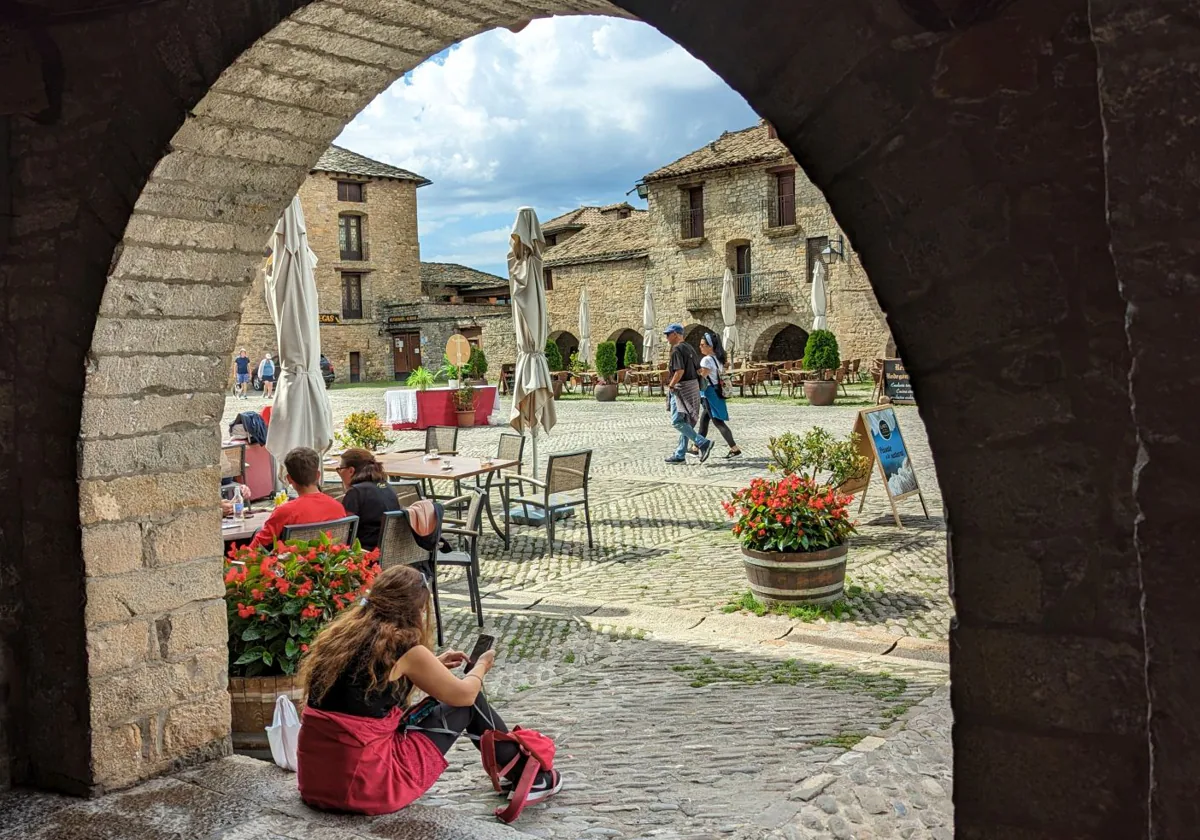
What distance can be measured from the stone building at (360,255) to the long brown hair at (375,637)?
3784cm

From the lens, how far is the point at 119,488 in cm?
380

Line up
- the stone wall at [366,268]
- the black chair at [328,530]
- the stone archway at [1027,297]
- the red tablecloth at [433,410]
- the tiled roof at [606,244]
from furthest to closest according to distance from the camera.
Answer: the stone wall at [366,268] < the tiled roof at [606,244] < the red tablecloth at [433,410] < the black chair at [328,530] < the stone archway at [1027,297]

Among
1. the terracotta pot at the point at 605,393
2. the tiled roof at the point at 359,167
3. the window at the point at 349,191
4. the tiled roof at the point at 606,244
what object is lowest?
the terracotta pot at the point at 605,393

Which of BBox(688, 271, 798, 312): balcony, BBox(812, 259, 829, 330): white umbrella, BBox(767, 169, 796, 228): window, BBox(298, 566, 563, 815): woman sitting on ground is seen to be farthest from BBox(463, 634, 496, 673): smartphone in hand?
BBox(767, 169, 796, 228): window

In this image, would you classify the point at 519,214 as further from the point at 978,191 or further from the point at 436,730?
the point at 978,191

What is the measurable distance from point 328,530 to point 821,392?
55.6ft

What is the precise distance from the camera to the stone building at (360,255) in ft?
133

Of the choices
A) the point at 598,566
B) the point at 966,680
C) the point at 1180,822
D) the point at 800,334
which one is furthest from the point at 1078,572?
the point at 800,334

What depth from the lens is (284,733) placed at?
4.11 m

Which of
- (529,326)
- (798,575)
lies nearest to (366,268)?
(529,326)

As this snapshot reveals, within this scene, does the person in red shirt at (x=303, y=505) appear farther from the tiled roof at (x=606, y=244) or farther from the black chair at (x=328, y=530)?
the tiled roof at (x=606, y=244)

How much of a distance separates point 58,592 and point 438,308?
3714cm

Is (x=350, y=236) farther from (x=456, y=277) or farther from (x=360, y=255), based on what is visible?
(x=456, y=277)

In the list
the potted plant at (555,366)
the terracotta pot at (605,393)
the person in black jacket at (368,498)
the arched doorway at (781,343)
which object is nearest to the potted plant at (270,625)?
the person in black jacket at (368,498)
